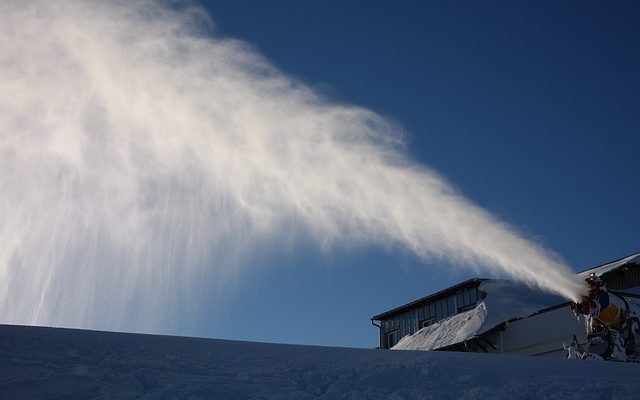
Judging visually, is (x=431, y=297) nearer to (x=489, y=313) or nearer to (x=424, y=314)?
(x=424, y=314)

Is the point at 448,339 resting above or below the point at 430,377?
above

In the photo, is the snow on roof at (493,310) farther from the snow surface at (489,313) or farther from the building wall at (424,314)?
the building wall at (424,314)

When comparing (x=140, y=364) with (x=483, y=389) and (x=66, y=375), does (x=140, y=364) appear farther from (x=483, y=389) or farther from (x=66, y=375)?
(x=483, y=389)

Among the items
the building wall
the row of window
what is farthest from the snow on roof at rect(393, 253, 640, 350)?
the row of window

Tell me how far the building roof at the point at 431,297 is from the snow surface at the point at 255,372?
28.6 metres

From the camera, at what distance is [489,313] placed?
33812mm

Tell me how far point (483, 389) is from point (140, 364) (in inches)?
178

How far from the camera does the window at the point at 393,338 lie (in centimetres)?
4678

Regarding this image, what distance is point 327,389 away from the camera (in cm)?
834

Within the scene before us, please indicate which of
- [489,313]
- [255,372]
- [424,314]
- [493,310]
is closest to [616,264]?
[493,310]

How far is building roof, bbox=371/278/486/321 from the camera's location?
38.8m

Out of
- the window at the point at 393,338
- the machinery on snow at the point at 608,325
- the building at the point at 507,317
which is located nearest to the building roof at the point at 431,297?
the building at the point at 507,317

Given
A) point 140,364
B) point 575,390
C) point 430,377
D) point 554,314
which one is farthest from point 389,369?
point 554,314

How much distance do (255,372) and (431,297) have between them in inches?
1381
